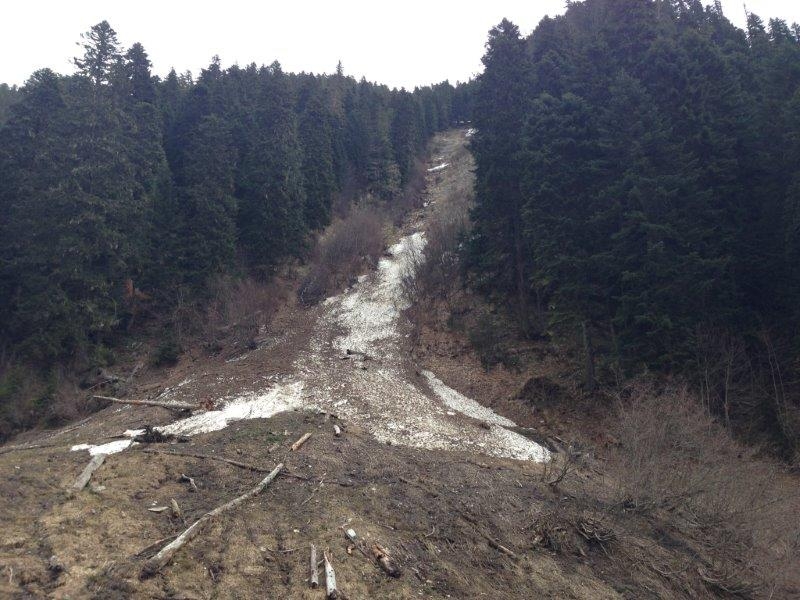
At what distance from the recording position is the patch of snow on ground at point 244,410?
13562 mm

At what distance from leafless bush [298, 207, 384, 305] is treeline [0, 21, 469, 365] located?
1.71 meters

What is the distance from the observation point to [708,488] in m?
9.89

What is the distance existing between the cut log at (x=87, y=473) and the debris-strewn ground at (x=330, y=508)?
0.46 ft

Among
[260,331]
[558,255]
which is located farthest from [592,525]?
[260,331]

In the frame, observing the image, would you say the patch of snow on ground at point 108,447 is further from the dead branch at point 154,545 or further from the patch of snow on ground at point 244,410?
the dead branch at point 154,545

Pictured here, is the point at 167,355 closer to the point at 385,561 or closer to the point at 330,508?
the point at 330,508

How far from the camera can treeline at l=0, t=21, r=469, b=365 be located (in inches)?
846

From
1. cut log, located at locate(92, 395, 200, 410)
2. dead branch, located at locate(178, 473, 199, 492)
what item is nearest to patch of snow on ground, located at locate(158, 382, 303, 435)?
cut log, located at locate(92, 395, 200, 410)

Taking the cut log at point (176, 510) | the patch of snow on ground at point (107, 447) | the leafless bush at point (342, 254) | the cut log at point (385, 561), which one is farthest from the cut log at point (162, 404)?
the leafless bush at point (342, 254)

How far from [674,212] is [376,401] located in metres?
11.9

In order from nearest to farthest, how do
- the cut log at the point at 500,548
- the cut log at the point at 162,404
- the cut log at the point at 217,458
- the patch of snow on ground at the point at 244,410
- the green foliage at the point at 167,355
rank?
the cut log at the point at 500,548, the cut log at the point at 217,458, the patch of snow on ground at the point at 244,410, the cut log at the point at 162,404, the green foliage at the point at 167,355

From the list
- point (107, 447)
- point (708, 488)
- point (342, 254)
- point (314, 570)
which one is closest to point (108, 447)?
point (107, 447)

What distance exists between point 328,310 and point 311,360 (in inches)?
333

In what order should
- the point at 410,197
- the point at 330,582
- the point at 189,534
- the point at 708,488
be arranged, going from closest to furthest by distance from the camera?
1. the point at 330,582
2. the point at 189,534
3. the point at 708,488
4. the point at 410,197
